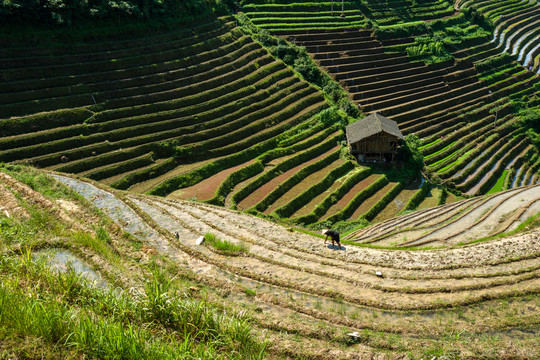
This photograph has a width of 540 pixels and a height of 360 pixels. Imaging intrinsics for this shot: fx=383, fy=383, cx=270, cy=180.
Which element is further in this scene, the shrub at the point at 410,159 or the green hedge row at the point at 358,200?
the shrub at the point at 410,159

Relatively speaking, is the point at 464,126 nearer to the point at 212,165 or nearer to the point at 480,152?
the point at 480,152

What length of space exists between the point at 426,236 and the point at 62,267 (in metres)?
15.1

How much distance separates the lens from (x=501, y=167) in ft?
107

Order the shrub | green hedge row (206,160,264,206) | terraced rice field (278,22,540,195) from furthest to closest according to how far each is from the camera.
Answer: terraced rice field (278,22,540,195) → the shrub → green hedge row (206,160,264,206)

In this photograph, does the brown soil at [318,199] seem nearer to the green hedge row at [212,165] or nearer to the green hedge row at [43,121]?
the green hedge row at [212,165]

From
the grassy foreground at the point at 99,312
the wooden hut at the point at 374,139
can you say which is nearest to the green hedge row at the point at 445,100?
the wooden hut at the point at 374,139

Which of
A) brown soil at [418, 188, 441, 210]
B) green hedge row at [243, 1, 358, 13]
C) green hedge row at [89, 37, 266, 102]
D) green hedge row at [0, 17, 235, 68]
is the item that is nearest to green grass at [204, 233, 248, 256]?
green hedge row at [89, 37, 266, 102]

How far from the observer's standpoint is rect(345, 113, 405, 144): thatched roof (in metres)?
28.1

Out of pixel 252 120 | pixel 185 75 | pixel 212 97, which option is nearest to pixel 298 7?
pixel 185 75

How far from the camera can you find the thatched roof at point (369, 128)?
1107 inches

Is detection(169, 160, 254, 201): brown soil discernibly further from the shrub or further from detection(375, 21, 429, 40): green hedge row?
detection(375, 21, 429, 40): green hedge row

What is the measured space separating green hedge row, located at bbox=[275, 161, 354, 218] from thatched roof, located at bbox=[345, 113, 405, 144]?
221 cm

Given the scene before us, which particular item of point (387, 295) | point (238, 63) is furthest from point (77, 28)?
point (387, 295)

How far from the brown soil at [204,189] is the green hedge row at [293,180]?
107 inches
